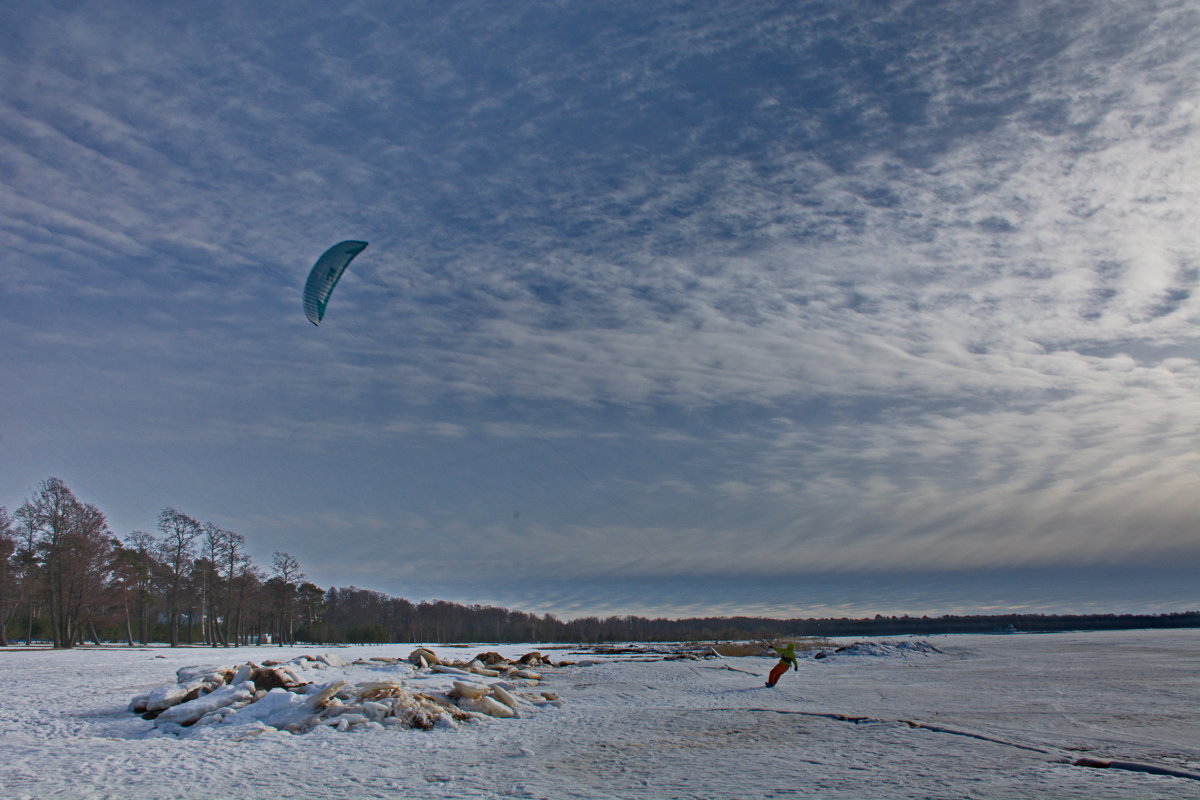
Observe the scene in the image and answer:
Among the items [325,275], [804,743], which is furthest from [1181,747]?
[325,275]

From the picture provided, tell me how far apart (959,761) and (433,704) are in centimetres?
868

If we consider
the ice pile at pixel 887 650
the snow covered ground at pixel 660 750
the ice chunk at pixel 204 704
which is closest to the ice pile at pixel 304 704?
the ice chunk at pixel 204 704

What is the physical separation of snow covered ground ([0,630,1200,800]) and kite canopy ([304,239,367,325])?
11.2 metres

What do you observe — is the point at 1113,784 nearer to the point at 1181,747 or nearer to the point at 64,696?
the point at 1181,747

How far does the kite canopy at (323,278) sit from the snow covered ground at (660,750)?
11188 mm

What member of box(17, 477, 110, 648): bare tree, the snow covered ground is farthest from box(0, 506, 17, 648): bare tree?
the snow covered ground

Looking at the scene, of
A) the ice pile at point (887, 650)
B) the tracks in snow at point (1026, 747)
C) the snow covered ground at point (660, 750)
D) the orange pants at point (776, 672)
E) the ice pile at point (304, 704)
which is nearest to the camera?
the snow covered ground at point (660, 750)

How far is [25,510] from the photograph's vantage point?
4397 centimetres

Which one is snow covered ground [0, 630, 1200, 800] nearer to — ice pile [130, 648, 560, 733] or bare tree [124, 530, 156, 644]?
ice pile [130, 648, 560, 733]

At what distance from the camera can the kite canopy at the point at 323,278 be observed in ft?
74.6

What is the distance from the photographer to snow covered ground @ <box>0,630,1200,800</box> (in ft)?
27.2

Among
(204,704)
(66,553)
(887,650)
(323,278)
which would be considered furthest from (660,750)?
(66,553)

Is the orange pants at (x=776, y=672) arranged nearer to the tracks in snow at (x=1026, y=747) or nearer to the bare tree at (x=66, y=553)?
the tracks in snow at (x=1026, y=747)

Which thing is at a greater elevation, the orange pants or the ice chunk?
the ice chunk
